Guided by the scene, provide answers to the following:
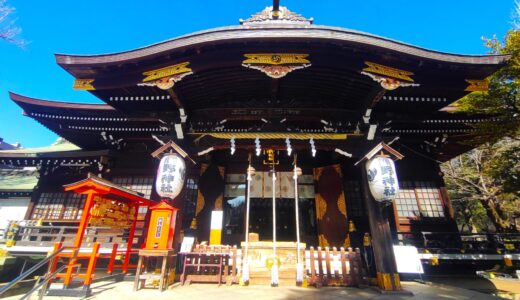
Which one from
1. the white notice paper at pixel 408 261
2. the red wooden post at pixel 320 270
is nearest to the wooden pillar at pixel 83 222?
the red wooden post at pixel 320 270

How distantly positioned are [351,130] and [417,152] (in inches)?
160

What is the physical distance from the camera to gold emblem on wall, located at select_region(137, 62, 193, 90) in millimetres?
Answer: 6477

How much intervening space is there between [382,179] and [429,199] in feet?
15.4

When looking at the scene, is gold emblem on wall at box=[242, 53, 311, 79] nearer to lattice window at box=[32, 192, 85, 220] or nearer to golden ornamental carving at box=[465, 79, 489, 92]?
golden ornamental carving at box=[465, 79, 489, 92]

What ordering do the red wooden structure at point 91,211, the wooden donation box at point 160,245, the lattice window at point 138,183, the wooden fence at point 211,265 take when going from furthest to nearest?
the lattice window at point 138,183
the wooden fence at point 211,265
the wooden donation box at point 160,245
the red wooden structure at point 91,211

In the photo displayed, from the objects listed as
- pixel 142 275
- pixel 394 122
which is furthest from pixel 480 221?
pixel 142 275

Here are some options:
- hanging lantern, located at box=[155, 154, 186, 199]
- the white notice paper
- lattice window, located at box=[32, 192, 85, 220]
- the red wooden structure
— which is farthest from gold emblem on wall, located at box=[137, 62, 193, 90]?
the white notice paper

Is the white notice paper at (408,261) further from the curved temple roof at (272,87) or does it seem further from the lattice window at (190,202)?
the lattice window at (190,202)

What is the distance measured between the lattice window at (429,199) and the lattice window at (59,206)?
46.0ft

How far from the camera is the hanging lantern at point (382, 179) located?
6745 mm

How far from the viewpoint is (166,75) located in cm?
657

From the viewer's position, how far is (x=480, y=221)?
29969 mm

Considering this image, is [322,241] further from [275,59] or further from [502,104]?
[502,104]

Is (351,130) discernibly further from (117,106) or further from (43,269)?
(43,269)
